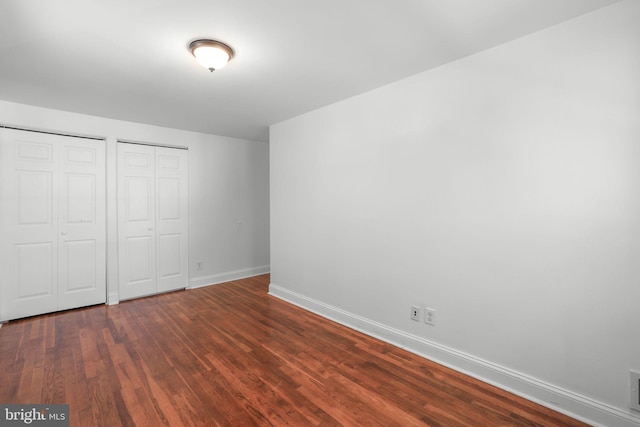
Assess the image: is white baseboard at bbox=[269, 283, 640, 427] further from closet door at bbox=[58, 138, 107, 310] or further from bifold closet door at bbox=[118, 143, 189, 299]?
closet door at bbox=[58, 138, 107, 310]

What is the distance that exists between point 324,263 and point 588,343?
2.36 meters

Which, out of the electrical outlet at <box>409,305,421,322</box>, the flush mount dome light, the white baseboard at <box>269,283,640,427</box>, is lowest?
the white baseboard at <box>269,283,640,427</box>

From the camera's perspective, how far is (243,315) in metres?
3.43

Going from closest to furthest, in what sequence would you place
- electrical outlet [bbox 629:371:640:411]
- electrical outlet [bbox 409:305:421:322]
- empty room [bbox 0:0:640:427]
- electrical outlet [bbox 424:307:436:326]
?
electrical outlet [bbox 629:371:640:411] → empty room [bbox 0:0:640:427] → electrical outlet [bbox 424:307:436:326] → electrical outlet [bbox 409:305:421:322]

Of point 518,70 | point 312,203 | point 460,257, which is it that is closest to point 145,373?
point 312,203

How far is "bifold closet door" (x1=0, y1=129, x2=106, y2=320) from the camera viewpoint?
328 centimetres

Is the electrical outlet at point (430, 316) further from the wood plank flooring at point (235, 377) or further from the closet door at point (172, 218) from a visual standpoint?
the closet door at point (172, 218)

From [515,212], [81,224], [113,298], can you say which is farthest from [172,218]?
[515,212]

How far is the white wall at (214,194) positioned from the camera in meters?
3.87

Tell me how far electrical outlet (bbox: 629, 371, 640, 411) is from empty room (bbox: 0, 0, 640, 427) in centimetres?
1

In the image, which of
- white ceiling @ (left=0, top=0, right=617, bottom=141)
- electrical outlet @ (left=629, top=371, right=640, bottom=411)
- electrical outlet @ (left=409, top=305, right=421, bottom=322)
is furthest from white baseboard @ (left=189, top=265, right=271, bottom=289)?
electrical outlet @ (left=629, top=371, right=640, bottom=411)

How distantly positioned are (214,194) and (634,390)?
5086mm

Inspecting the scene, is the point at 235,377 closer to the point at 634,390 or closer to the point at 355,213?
the point at 355,213

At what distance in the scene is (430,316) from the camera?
2486 millimetres
